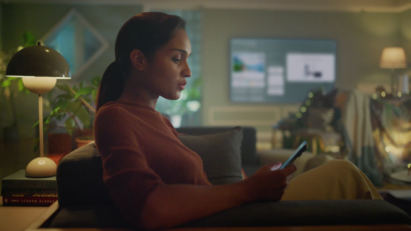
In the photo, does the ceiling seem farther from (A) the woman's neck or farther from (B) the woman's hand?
(B) the woman's hand

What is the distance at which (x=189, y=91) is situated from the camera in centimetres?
618

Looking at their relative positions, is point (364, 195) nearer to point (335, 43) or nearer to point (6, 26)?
point (335, 43)

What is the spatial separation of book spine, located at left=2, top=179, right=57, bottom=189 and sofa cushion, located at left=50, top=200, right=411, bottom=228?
49 cm

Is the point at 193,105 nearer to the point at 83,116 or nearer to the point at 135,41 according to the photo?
the point at 83,116

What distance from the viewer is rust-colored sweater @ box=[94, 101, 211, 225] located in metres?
0.70

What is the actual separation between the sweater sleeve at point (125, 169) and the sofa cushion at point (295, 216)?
0.28 feet

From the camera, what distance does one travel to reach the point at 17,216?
1106 millimetres

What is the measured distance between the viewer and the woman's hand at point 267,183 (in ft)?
2.50

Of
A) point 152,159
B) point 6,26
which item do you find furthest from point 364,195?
point 6,26

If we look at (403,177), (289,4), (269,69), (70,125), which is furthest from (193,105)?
(70,125)

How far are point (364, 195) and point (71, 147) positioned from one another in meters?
1.35

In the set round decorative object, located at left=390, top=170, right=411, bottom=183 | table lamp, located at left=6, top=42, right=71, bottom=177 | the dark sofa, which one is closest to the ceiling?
round decorative object, located at left=390, top=170, right=411, bottom=183

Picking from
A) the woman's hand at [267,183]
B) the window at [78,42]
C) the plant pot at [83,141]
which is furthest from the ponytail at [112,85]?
the window at [78,42]

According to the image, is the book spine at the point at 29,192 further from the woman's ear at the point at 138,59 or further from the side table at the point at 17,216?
the woman's ear at the point at 138,59
